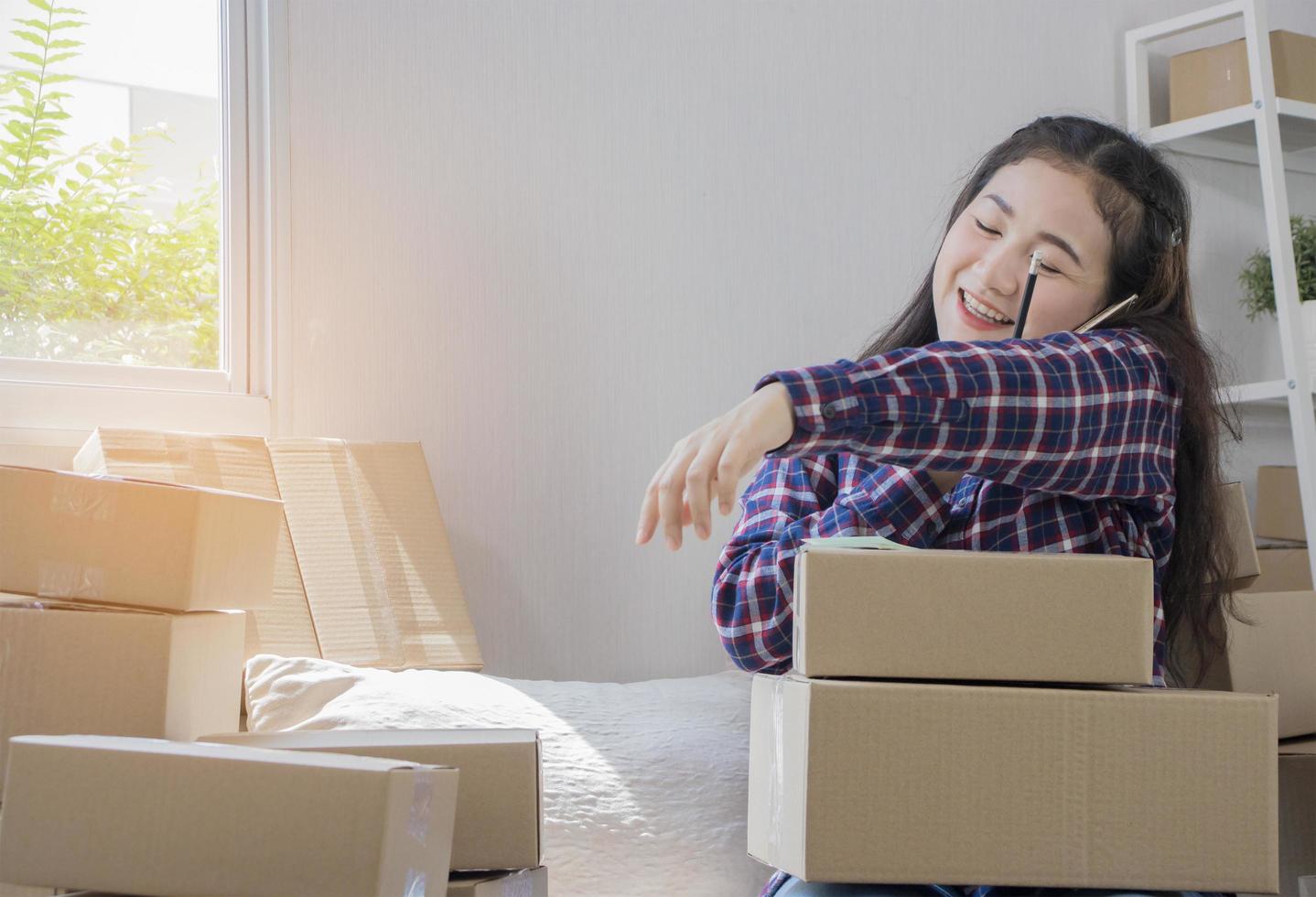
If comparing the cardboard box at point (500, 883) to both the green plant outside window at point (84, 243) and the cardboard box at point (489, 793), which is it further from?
the green plant outside window at point (84, 243)

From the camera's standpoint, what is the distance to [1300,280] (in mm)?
1824

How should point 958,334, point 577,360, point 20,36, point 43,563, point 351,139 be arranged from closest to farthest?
1. point 43,563
2. point 958,334
3. point 20,36
4. point 351,139
5. point 577,360

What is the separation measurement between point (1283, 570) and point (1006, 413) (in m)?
1.09

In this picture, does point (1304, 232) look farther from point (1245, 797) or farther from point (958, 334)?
point (1245, 797)

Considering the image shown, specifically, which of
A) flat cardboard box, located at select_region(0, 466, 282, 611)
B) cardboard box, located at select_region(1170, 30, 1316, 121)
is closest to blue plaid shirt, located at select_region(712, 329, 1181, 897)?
flat cardboard box, located at select_region(0, 466, 282, 611)

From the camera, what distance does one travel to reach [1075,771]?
69 centimetres

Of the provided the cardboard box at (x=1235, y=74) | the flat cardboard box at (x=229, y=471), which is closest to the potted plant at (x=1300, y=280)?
the cardboard box at (x=1235, y=74)

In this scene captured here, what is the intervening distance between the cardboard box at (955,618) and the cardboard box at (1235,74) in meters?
1.43

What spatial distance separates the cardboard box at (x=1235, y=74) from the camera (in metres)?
1.83

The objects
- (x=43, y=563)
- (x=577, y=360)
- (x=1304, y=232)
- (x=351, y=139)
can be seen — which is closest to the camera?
(x=43, y=563)

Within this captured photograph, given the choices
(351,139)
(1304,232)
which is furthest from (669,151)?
(1304,232)

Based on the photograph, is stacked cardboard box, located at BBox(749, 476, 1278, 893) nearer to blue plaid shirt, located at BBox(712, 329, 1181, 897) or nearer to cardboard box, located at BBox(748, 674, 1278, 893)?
cardboard box, located at BBox(748, 674, 1278, 893)

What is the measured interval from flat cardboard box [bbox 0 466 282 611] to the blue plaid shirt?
432 mm

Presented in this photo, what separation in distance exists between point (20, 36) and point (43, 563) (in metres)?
0.88
